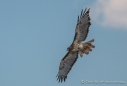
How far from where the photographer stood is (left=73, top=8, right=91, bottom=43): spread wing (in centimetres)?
1778

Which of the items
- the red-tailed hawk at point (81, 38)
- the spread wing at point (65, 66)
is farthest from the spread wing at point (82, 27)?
the spread wing at point (65, 66)

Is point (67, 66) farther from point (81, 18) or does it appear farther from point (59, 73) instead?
point (81, 18)

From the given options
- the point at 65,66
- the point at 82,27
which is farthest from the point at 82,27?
the point at 65,66

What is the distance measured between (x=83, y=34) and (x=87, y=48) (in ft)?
3.19

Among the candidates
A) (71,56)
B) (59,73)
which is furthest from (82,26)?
(59,73)

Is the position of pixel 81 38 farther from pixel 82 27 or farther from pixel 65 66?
pixel 65 66

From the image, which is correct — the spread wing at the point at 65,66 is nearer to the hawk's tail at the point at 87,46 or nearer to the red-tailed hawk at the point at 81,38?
the red-tailed hawk at the point at 81,38

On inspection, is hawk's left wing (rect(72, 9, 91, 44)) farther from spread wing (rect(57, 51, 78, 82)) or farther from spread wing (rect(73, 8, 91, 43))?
spread wing (rect(57, 51, 78, 82))

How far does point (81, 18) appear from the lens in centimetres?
1784

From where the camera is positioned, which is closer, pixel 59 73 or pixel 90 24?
pixel 90 24

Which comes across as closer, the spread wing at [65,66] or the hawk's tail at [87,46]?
the hawk's tail at [87,46]

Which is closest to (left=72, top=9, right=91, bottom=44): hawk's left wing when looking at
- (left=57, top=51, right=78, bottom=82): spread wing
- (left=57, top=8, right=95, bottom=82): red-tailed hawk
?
(left=57, top=8, right=95, bottom=82): red-tailed hawk

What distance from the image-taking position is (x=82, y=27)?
58.3 ft

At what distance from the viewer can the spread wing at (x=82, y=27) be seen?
1778cm
